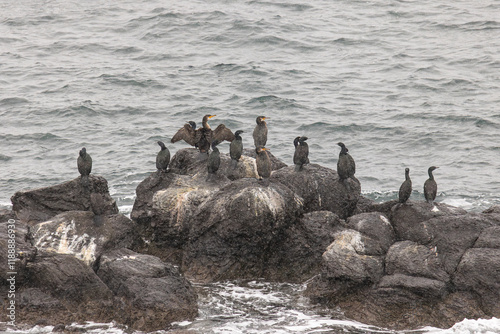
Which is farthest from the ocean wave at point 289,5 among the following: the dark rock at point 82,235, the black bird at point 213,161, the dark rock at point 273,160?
the dark rock at point 82,235

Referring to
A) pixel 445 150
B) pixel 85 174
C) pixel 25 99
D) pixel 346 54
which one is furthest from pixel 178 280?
pixel 346 54

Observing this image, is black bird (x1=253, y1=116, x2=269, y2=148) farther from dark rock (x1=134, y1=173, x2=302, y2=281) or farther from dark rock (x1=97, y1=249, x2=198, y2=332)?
dark rock (x1=97, y1=249, x2=198, y2=332)

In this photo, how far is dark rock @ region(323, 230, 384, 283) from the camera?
11.1 meters

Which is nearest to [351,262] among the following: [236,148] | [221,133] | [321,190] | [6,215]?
[321,190]

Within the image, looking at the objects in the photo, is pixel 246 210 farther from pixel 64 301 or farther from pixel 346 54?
pixel 346 54

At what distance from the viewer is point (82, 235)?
12172 millimetres

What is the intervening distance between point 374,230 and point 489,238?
6.12ft

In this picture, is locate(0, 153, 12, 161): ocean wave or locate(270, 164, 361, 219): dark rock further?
locate(0, 153, 12, 161): ocean wave

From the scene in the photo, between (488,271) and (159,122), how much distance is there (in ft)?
50.3

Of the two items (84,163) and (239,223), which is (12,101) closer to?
(84,163)

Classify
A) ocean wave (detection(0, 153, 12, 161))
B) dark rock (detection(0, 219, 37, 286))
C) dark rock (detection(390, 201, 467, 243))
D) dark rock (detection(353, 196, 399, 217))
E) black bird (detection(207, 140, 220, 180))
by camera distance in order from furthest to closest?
1. ocean wave (detection(0, 153, 12, 161))
2. black bird (detection(207, 140, 220, 180))
3. dark rock (detection(353, 196, 399, 217))
4. dark rock (detection(390, 201, 467, 243))
5. dark rock (detection(0, 219, 37, 286))

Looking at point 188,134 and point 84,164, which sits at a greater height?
point 188,134

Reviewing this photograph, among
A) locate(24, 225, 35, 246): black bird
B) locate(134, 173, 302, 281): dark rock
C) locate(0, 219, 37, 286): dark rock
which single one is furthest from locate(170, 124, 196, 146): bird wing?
locate(0, 219, 37, 286): dark rock

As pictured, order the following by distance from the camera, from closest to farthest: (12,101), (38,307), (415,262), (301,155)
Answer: (38,307), (415,262), (301,155), (12,101)
